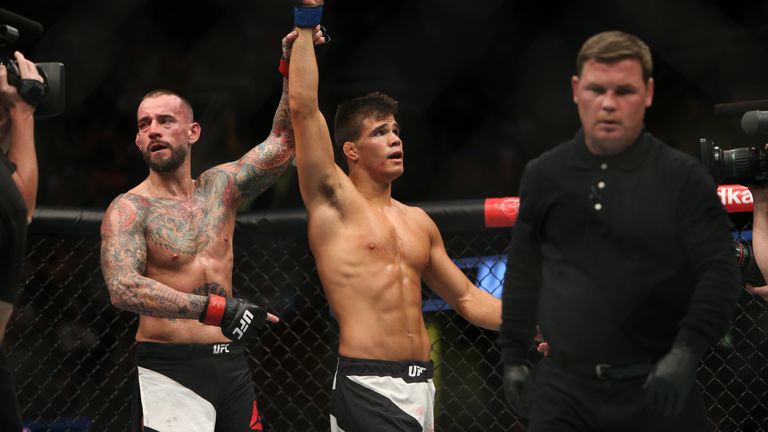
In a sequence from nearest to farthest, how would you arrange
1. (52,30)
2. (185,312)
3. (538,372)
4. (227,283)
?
1. (538,372)
2. (185,312)
3. (227,283)
4. (52,30)

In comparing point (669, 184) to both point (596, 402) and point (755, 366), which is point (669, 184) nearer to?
point (596, 402)

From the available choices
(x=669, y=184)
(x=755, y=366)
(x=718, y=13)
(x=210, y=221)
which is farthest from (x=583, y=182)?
(x=718, y=13)

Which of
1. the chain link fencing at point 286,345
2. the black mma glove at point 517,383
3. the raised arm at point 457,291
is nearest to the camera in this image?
the black mma glove at point 517,383

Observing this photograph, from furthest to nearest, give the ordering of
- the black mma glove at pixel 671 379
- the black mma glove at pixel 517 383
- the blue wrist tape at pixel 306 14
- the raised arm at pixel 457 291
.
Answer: the raised arm at pixel 457 291
the blue wrist tape at pixel 306 14
the black mma glove at pixel 517 383
the black mma glove at pixel 671 379

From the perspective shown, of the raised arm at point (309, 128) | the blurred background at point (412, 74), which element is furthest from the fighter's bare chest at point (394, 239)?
the blurred background at point (412, 74)

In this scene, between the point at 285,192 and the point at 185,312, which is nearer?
the point at 185,312

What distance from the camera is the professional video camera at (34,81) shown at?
1.94m

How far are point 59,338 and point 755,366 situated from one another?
2885 millimetres

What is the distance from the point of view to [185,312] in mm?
2520

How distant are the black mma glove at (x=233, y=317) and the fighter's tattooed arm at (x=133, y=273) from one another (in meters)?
0.03

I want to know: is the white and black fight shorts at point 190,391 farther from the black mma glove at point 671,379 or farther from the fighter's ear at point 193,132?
the black mma glove at point 671,379

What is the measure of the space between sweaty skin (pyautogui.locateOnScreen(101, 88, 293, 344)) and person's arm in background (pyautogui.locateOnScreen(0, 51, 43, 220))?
0.66 m

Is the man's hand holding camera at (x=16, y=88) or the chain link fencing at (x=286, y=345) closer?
the man's hand holding camera at (x=16, y=88)

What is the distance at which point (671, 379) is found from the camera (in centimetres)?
161
